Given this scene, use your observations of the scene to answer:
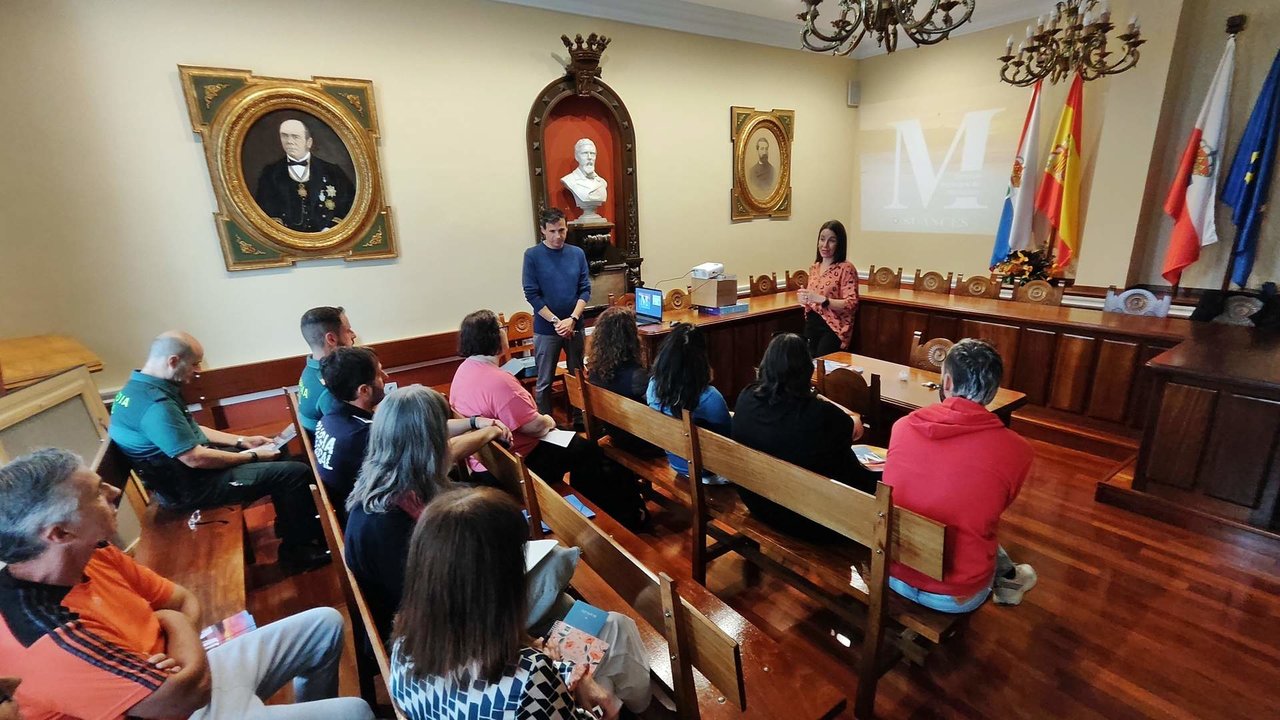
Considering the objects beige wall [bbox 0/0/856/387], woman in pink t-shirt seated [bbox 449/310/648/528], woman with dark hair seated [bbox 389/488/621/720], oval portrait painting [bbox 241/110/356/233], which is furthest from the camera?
oval portrait painting [bbox 241/110/356/233]

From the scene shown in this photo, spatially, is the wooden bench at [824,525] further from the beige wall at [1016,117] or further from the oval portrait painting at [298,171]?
the beige wall at [1016,117]

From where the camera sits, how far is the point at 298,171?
3076mm

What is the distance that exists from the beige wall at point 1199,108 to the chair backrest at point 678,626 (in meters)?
4.66

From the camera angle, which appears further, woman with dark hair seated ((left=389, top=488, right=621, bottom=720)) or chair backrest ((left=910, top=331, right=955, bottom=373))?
chair backrest ((left=910, top=331, right=955, bottom=373))

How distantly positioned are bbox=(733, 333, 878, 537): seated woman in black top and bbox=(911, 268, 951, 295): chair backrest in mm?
3390

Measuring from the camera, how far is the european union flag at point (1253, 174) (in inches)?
132

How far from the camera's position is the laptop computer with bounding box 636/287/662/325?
3893mm

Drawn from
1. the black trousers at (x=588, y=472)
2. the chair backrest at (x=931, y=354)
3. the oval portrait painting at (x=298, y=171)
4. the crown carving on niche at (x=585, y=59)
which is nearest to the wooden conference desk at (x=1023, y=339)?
the chair backrest at (x=931, y=354)

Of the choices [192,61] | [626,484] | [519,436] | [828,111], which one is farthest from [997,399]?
[192,61]

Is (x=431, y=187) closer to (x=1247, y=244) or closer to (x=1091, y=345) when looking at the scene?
(x=1091, y=345)

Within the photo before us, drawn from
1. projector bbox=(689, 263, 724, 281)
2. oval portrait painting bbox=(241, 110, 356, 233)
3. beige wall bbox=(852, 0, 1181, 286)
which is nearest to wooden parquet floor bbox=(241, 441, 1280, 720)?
oval portrait painting bbox=(241, 110, 356, 233)

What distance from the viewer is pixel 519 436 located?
2.29m

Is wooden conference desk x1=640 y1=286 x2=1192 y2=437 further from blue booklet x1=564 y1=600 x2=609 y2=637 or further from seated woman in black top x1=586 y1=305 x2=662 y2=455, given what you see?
blue booklet x1=564 y1=600 x2=609 y2=637

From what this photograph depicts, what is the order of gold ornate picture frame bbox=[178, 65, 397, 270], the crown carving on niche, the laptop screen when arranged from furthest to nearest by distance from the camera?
1. the laptop screen
2. the crown carving on niche
3. gold ornate picture frame bbox=[178, 65, 397, 270]
